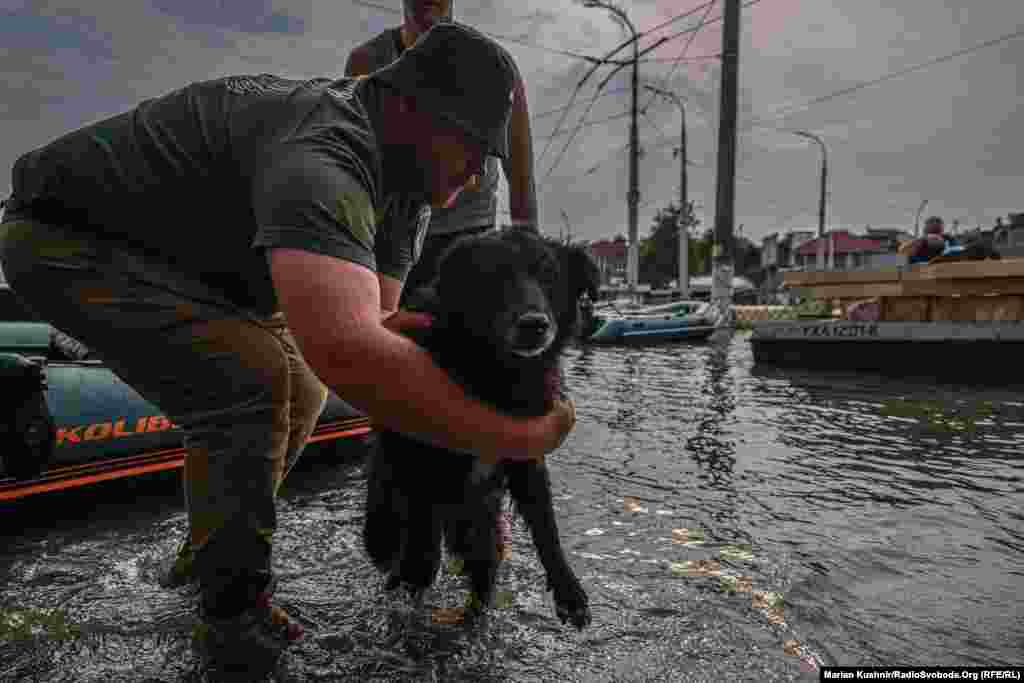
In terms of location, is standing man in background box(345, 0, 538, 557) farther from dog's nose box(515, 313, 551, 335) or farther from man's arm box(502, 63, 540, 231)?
dog's nose box(515, 313, 551, 335)

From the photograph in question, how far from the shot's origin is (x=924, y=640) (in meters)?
2.45

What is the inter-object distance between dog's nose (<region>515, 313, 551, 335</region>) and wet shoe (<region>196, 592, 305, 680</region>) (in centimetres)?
125

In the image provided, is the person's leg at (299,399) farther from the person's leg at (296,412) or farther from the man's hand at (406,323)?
the man's hand at (406,323)

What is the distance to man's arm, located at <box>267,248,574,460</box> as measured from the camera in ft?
4.90

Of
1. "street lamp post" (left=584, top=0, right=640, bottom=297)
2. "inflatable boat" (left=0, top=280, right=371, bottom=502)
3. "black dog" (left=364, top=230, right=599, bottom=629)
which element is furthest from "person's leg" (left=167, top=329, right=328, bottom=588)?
"street lamp post" (left=584, top=0, right=640, bottom=297)

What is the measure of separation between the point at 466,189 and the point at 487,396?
1665 millimetres

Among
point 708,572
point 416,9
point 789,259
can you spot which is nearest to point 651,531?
point 708,572

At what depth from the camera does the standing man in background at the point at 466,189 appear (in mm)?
3652

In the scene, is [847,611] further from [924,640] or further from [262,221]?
[262,221]

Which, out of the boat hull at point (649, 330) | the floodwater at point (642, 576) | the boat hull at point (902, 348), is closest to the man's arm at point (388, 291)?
the floodwater at point (642, 576)

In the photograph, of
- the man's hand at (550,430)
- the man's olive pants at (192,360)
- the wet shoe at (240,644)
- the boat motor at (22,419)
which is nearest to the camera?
the man's hand at (550,430)

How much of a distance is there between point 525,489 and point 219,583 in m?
1.13

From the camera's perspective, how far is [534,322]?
2312mm

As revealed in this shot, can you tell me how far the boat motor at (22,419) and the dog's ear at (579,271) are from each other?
2014 mm
